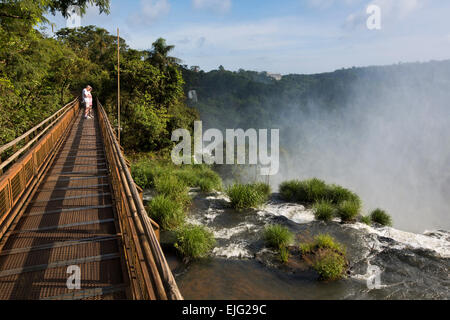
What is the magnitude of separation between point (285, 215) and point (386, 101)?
316 ft

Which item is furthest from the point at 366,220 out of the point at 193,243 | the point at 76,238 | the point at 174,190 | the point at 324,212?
the point at 76,238

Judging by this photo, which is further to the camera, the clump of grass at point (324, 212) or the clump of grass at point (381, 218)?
the clump of grass at point (381, 218)

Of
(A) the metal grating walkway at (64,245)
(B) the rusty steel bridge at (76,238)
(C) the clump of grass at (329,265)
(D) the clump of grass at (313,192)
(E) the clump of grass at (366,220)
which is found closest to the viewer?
(B) the rusty steel bridge at (76,238)

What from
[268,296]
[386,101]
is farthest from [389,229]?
[386,101]

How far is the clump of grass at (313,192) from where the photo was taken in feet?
40.8

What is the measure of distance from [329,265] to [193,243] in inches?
129

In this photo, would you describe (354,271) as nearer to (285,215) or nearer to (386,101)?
(285,215)

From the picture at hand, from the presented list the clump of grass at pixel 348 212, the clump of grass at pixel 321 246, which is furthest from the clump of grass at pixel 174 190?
the clump of grass at pixel 348 212

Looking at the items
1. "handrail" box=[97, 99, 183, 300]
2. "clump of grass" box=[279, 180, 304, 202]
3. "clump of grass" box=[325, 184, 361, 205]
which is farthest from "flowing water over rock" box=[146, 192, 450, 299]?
"handrail" box=[97, 99, 183, 300]

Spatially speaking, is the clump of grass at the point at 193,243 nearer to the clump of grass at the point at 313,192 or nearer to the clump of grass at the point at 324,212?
the clump of grass at the point at 324,212

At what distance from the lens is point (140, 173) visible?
1414 cm

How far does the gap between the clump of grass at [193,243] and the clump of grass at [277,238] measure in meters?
1.63

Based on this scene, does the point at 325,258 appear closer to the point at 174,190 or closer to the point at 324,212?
the point at 324,212

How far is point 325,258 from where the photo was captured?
23.5ft
